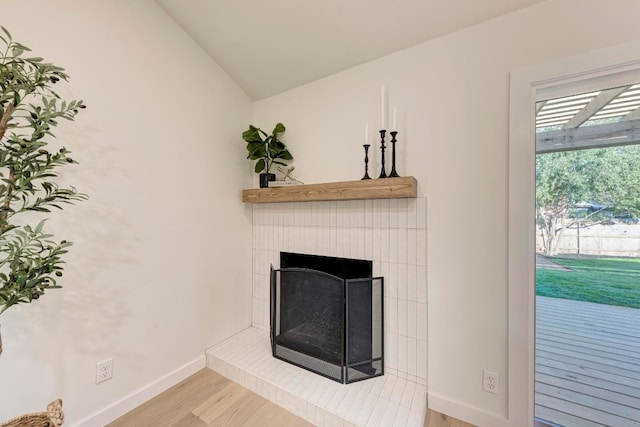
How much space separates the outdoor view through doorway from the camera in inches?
50.6

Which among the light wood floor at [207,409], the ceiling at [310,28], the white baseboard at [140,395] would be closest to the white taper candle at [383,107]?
the ceiling at [310,28]

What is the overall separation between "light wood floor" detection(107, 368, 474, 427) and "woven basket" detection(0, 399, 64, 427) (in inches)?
24.8


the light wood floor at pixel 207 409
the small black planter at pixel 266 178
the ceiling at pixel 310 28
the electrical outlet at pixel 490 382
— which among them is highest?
the ceiling at pixel 310 28

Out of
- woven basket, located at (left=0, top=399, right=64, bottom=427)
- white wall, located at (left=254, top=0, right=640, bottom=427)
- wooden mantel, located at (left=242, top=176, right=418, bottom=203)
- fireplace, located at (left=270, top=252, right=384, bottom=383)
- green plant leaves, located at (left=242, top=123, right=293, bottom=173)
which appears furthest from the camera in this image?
green plant leaves, located at (left=242, top=123, right=293, bottom=173)

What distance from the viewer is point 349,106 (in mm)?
2018

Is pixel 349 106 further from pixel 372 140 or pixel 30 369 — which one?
pixel 30 369

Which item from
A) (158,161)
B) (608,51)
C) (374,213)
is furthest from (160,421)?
(608,51)

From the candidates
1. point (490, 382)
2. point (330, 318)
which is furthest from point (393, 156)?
point (490, 382)

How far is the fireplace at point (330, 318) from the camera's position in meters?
1.76

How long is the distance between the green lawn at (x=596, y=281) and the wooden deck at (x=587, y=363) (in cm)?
5

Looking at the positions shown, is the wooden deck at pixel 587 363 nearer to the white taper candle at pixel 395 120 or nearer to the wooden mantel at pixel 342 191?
the wooden mantel at pixel 342 191

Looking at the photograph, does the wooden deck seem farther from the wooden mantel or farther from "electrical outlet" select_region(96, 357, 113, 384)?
"electrical outlet" select_region(96, 357, 113, 384)

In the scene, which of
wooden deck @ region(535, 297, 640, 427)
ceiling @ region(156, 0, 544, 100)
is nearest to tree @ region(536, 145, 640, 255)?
wooden deck @ region(535, 297, 640, 427)

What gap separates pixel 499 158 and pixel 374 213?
806 millimetres
